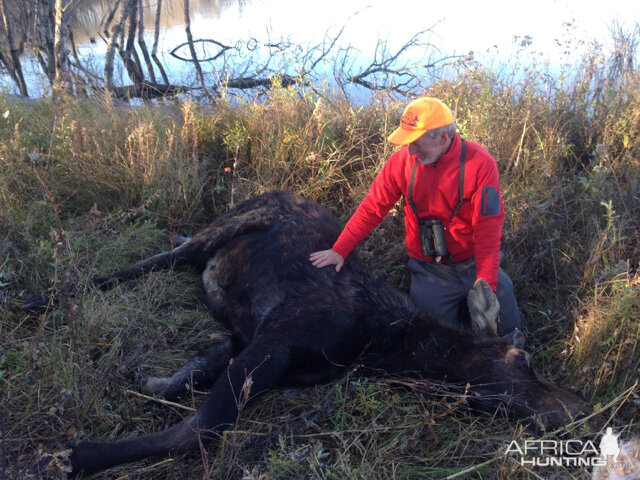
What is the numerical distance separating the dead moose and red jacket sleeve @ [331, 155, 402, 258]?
0.79 ft

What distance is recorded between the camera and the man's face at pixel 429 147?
12.0 ft

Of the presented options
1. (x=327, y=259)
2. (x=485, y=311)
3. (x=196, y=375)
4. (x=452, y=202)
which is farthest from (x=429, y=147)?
(x=196, y=375)

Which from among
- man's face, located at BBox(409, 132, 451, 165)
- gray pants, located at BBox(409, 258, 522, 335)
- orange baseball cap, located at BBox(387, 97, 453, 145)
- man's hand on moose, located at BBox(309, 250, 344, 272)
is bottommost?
gray pants, located at BBox(409, 258, 522, 335)

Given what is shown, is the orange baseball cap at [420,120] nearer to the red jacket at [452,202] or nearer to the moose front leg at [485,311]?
the red jacket at [452,202]

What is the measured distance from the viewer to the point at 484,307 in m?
3.30

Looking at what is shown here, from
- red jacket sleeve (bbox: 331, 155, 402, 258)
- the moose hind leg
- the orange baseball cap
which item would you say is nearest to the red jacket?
red jacket sleeve (bbox: 331, 155, 402, 258)

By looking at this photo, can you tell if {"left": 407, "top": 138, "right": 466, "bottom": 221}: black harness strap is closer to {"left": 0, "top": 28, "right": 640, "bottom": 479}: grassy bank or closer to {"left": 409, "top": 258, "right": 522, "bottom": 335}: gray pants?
{"left": 409, "top": 258, "right": 522, "bottom": 335}: gray pants

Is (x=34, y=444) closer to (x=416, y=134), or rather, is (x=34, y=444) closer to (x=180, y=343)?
(x=180, y=343)

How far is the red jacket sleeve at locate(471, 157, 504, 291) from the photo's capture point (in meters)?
3.72

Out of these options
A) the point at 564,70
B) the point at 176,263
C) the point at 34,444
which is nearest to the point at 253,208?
the point at 176,263

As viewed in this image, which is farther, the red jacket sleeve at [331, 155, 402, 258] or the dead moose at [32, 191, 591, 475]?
the red jacket sleeve at [331, 155, 402, 258]

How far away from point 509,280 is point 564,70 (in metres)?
3.06

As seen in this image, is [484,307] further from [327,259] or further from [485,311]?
[327,259]

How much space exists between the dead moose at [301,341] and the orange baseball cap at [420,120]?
106 centimetres
